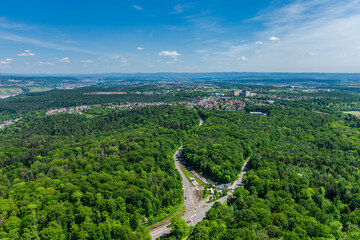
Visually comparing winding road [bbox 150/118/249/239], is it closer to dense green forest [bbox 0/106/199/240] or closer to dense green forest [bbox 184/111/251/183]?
dense green forest [bbox 0/106/199/240]

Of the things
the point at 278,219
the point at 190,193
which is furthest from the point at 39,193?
the point at 278,219

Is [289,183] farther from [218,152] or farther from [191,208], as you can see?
[191,208]

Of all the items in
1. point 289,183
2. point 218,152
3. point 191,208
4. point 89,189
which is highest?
point 89,189

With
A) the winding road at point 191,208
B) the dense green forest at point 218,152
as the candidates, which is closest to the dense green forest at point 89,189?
the winding road at point 191,208

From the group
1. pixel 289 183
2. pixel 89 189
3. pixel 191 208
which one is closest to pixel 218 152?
pixel 289 183

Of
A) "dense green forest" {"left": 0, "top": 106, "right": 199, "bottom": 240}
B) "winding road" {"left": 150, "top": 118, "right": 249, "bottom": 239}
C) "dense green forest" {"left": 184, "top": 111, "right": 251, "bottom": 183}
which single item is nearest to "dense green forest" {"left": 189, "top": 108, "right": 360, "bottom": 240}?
"dense green forest" {"left": 184, "top": 111, "right": 251, "bottom": 183}

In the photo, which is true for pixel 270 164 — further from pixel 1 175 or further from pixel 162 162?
pixel 1 175
